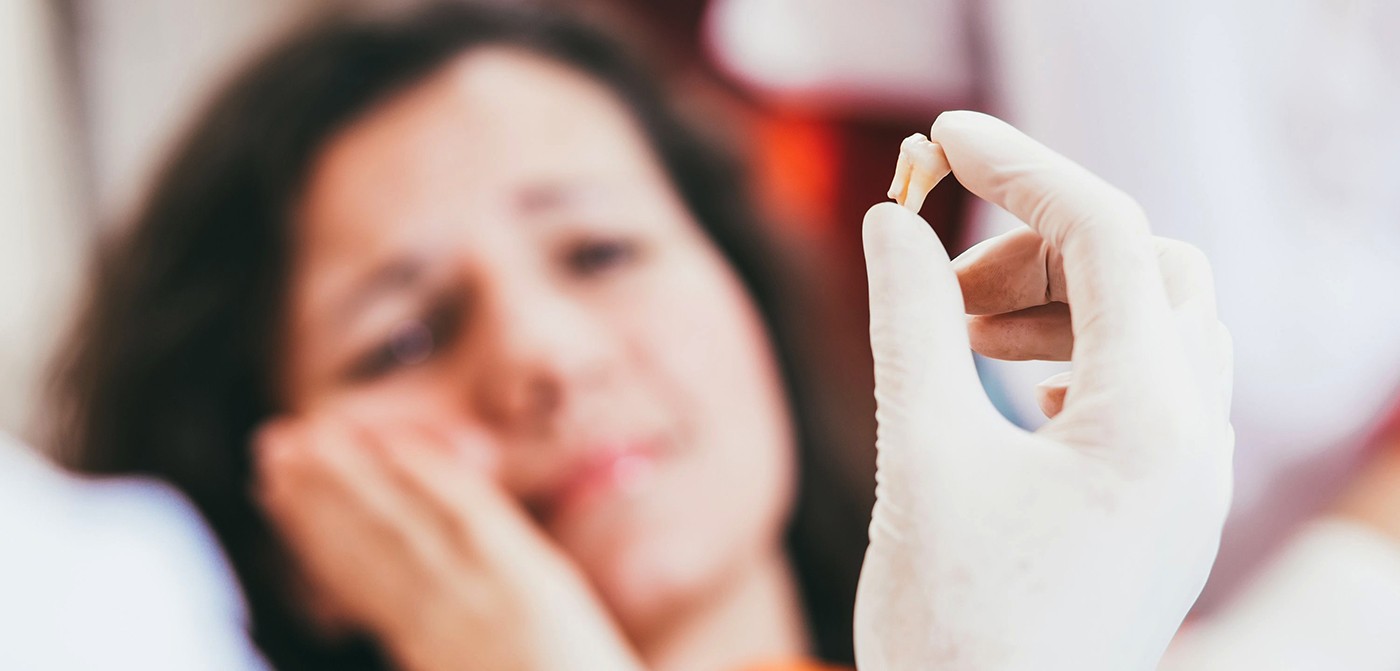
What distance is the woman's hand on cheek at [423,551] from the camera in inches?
24.0

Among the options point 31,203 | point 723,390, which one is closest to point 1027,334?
point 723,390

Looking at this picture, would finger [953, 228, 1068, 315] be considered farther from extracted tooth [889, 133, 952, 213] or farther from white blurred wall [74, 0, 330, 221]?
white blurred wall [74, 0, 330, 221]

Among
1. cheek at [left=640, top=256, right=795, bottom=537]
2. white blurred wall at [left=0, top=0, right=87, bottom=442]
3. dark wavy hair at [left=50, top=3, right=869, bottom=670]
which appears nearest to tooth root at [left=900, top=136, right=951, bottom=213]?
cheek at [left=640, top=256, right=795, bottom=537]

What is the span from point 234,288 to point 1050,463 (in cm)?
67

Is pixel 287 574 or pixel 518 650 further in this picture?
pixel 287 574

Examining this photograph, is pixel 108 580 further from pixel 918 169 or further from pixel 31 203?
pixel 918 169

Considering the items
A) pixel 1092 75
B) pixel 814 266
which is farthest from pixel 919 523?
pixel 1092 75

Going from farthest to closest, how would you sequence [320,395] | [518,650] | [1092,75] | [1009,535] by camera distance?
[1092,75]
[320,395]
[518,650]
[1009,535]

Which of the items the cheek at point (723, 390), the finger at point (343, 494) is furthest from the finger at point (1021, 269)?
the finger at point (343, 494)

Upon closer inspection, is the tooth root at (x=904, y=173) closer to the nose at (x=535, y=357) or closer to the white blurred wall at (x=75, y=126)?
the nose at (x=535, y=357)

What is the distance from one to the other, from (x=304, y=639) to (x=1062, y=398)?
0.66 metres

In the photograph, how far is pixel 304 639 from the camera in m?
0.75

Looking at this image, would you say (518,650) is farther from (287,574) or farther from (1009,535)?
(1009,535)

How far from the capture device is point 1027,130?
2.96 feet
